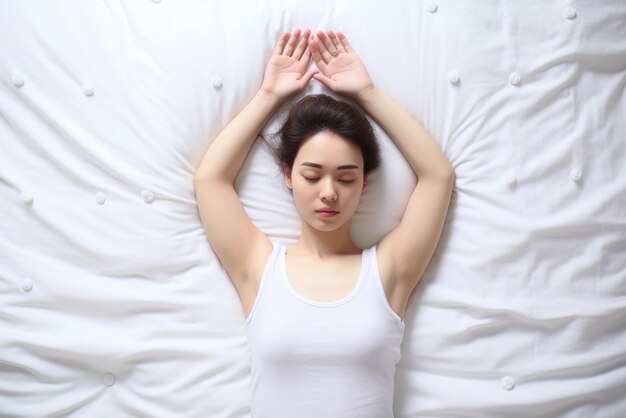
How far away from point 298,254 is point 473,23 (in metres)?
0.70

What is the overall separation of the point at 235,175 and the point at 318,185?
24 cm

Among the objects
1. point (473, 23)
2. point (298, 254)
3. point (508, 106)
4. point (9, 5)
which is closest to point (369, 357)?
point (298, 254)

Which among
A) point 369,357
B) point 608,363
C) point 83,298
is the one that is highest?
point 83,298

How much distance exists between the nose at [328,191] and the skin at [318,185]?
0.8 inches

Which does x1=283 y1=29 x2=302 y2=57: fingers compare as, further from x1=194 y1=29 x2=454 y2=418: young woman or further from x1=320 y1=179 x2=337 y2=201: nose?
x1=320 y1=179 x2=337 y2=201: nose

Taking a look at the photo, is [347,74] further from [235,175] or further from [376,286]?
[376,286]

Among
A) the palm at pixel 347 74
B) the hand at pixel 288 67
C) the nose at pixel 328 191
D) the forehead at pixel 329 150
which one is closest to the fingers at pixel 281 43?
the hand at pixel 288 67

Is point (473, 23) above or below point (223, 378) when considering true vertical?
above

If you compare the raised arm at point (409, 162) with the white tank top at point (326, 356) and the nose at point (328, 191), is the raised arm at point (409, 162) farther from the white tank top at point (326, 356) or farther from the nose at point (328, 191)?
the nose at point (328, 191)

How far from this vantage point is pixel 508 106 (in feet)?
5.36

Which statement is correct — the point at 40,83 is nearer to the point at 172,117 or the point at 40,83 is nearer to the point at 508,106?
the point at 172,117

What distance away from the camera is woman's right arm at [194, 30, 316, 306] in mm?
1566

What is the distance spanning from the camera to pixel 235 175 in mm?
1627

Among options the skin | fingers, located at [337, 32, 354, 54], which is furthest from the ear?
fingers, located at [337, 32, 354, 54]
